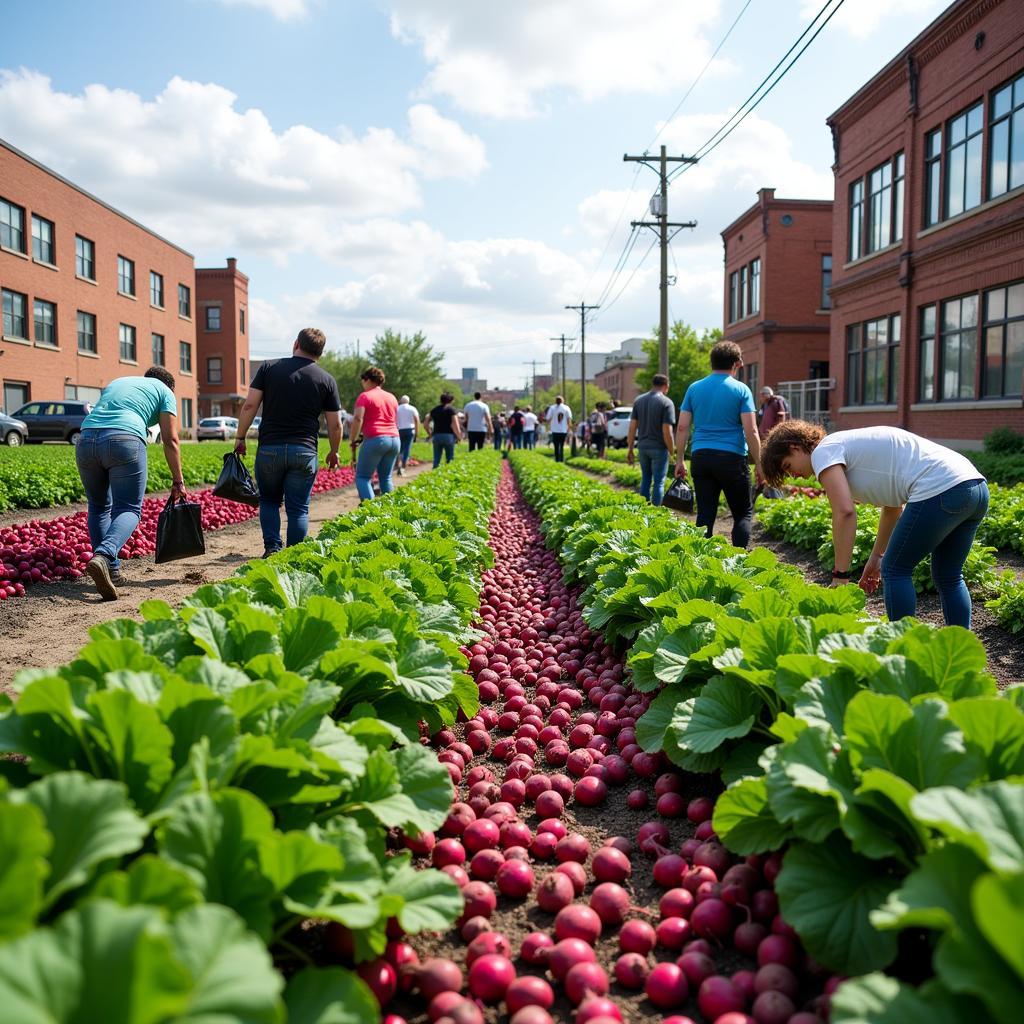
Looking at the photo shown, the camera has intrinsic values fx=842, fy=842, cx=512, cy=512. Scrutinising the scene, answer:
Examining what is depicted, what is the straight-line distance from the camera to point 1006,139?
16516 millimetres

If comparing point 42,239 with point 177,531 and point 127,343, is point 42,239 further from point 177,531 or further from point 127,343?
point 177,531

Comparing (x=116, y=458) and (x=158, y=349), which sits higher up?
(x=158, y=349)

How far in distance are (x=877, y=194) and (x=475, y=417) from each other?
12.6 meters

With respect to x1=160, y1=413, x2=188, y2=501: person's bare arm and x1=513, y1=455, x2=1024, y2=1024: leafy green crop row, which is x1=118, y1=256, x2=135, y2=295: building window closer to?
x1=160, y1=413, x2=188, y2=501: person's bare arm

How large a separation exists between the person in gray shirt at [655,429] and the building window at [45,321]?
1085 inches

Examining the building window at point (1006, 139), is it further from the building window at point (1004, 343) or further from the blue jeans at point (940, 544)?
the blue jeans at point (940, 544)

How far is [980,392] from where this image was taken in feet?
57.4

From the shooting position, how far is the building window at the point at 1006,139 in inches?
632

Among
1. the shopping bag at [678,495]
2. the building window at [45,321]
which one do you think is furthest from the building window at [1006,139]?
the building window at [45,321]

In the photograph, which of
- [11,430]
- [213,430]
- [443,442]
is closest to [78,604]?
[443,442]

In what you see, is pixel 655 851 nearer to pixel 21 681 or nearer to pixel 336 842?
pixel 336 842

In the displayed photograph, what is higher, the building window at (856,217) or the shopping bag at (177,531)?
the building window at (856,217)

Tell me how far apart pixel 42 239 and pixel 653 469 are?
29.1m

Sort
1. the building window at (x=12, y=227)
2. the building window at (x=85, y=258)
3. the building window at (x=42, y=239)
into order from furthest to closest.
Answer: the building window at (x=85, y=258), the building window at (x=42, y=239), the building window at (x=12, y=227)
